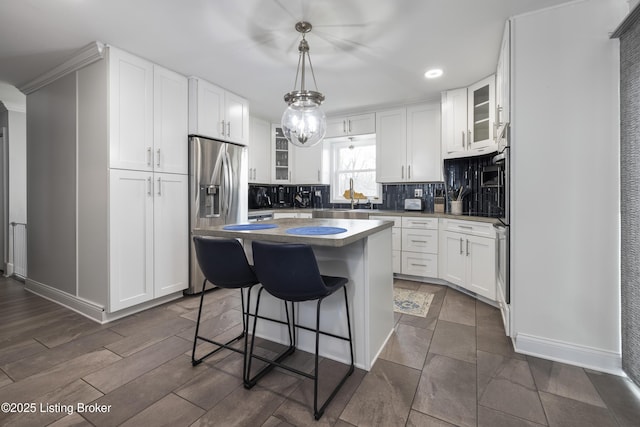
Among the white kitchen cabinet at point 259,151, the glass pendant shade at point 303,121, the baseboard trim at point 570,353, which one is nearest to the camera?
the baseboard trim at point 570,353

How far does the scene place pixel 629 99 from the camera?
1695mm

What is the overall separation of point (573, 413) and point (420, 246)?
2347 mm

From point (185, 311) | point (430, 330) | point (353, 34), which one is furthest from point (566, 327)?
point (185, 311)

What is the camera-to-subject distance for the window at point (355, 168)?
477 centimetres

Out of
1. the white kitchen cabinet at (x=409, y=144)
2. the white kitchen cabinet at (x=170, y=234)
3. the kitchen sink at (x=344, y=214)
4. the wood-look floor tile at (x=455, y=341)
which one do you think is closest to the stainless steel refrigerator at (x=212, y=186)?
the white kitchen cabinet at (x=170, y=234)

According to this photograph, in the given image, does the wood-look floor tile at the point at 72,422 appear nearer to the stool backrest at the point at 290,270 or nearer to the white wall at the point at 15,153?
the stool backrest at the point at 290,270

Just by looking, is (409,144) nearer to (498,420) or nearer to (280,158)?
(280,158)

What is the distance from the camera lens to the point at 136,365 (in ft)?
6.28

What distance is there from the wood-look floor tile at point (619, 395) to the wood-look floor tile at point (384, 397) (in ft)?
3.09

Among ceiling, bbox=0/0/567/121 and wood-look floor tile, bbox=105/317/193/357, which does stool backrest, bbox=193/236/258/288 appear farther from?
ceiling, bbox=0/0/567/121

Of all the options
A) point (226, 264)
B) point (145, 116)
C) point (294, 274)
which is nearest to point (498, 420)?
point (294, 274)

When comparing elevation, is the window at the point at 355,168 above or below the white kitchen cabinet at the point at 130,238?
above

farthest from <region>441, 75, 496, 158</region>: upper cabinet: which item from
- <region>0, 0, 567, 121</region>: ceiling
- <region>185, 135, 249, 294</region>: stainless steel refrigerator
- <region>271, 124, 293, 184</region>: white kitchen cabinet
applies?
<region>185, 135, 249, 294</region>: stainless steel refrigerator

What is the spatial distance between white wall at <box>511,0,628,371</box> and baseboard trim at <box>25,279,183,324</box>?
3.15 metres
